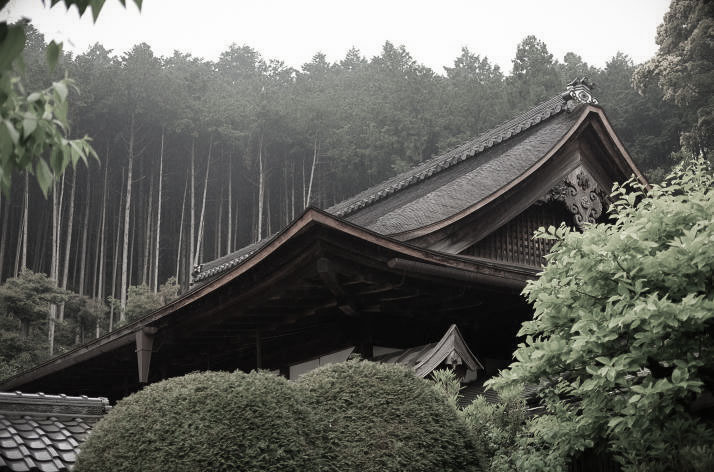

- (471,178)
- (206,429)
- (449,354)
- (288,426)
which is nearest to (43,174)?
(206,429)

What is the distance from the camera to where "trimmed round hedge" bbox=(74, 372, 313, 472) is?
4.39 metres

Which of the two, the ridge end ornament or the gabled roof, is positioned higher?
the ridge end ornament

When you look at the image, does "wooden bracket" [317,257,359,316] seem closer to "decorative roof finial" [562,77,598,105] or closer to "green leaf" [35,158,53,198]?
"green leaf" [35,158,53,198]

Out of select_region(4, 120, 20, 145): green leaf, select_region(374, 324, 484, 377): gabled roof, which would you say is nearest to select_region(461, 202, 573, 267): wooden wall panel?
select_region(374, 324, 484, 377): gabled roof

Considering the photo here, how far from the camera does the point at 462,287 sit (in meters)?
8.05

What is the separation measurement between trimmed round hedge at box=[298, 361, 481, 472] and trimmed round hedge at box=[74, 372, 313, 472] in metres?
0.30

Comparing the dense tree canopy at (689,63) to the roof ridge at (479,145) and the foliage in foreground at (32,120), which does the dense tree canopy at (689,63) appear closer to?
the roof ridge at (479,145)

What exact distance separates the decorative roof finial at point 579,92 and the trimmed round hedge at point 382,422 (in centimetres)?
716

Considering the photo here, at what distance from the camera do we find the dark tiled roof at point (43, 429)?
228 inches

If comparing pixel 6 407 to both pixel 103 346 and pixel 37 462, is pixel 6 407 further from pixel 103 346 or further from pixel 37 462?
pixel 103 346

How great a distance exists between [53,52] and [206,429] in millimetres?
2674

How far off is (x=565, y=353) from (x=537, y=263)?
5.02m

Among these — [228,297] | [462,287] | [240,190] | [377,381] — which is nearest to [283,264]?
[228,297]

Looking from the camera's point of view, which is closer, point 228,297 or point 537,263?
point 228,297
